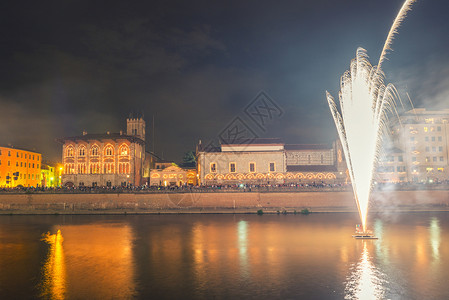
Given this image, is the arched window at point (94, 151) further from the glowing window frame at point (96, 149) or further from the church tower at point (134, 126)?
the church tower at point (134, 126)

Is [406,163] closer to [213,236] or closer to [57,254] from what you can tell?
[213,236]

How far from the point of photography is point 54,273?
20.2m

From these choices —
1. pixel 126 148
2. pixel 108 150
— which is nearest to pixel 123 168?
pixel 126 148

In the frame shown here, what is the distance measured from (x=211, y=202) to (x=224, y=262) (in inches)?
1208

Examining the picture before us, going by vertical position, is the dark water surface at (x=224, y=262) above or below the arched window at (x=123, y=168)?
below

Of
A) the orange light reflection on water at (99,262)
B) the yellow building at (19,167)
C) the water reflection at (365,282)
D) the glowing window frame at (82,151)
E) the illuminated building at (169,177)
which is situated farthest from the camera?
the yellow building at (19,167)

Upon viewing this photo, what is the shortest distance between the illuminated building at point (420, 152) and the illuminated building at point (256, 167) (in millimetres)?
11568

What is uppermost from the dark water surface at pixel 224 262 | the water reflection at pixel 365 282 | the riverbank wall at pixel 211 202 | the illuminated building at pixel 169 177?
the illuminated building at pixel 169 177

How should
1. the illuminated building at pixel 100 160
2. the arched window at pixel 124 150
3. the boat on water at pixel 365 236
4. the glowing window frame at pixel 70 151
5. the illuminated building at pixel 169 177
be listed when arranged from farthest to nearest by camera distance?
the illuminated building at pixel 169 177 → the glowing window frame at pixel 70 151 → the arched window at pixel 124 150 → the illuminated building at pixel 100 160 → the boat on water at pixel 365 236

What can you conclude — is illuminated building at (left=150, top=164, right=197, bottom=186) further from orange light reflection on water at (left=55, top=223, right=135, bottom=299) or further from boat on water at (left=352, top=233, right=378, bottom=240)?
boat on water at (left=352, top=233, right=378, bottom=240)

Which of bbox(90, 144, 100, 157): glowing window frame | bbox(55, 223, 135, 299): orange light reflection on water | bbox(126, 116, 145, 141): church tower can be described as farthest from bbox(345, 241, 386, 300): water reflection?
bbox(126, 116, 145, 141): church tower

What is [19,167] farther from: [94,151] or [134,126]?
[134,126]

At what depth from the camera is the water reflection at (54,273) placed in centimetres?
1680

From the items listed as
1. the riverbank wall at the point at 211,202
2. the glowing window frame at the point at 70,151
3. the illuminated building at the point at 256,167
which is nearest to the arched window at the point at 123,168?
the glowing window frame at the point at 70,151
